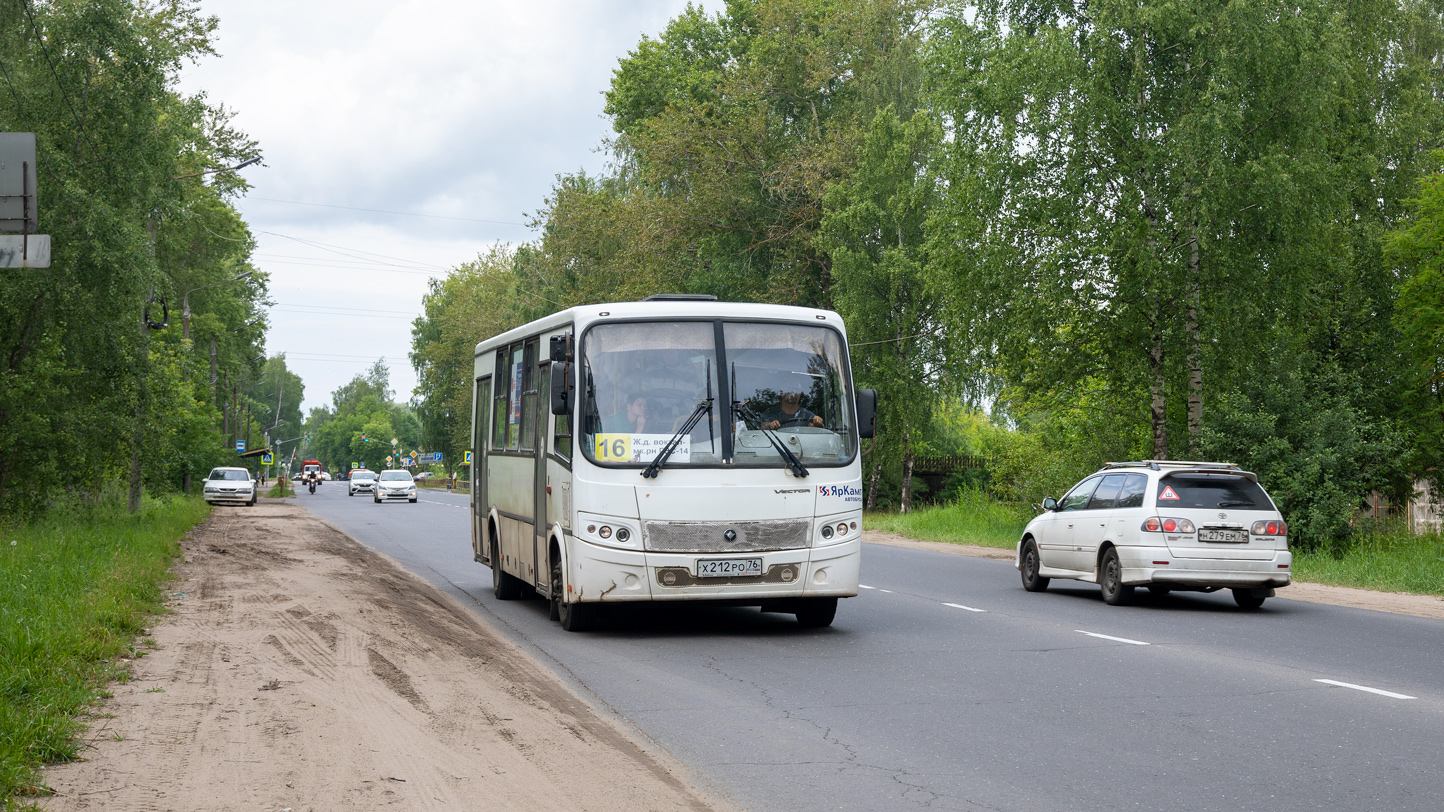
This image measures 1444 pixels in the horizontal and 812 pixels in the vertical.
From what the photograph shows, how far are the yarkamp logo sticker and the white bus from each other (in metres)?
0.02

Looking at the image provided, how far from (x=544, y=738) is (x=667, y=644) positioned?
15.3 feet

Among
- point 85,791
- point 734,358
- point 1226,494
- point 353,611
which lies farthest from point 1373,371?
point 85,791

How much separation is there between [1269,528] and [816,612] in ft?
18.2

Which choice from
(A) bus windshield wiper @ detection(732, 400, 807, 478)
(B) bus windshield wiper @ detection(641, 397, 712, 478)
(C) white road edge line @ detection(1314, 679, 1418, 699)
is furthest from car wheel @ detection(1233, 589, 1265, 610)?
(B) bus windshield wiper @ detection(641, 397, 712, 478)

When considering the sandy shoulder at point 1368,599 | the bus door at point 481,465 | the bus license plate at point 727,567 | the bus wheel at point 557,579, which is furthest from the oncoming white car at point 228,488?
the bus license plate at point 727,567

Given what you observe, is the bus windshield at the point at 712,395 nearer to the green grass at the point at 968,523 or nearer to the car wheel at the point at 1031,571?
the car wheel at the point at 1031,571

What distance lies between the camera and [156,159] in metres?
25.4

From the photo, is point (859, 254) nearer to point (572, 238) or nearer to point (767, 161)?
point (767, 161)

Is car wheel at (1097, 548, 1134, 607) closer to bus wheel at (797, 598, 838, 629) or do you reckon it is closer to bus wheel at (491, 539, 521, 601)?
bus wheel at (797, 598, 838, 629)

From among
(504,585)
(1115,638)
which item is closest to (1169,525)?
(1115,638)

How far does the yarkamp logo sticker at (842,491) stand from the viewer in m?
12.4

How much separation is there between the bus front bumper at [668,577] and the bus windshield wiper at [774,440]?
75 centimetres

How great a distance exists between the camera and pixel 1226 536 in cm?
1518

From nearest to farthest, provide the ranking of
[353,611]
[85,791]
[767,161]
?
[85,791]
[353,611]
[767,161]
